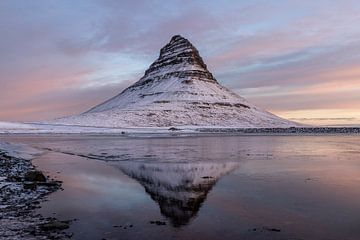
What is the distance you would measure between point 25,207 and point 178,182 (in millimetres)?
8971

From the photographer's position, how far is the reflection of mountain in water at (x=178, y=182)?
1572 cm

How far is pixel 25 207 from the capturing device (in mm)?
15664

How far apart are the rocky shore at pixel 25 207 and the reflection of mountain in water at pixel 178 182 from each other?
13.2ft

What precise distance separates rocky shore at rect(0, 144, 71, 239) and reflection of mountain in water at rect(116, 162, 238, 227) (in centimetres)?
403

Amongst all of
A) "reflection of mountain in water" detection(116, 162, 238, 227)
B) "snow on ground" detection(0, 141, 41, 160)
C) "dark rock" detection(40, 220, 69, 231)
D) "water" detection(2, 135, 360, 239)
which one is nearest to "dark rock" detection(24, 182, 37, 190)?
"water" detection(2, 135, 360, 239)

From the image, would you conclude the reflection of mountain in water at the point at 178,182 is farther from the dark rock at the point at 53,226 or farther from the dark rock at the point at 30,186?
the dark rock at the point at 30,186

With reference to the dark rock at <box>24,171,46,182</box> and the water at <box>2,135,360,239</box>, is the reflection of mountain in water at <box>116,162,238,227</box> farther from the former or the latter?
the dark rock at <box>24,171,46,182</box>

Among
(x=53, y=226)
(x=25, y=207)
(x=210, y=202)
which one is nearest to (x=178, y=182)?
(x=210, y=202)

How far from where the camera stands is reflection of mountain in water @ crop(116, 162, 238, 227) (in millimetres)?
15719

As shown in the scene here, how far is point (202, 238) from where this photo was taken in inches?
470

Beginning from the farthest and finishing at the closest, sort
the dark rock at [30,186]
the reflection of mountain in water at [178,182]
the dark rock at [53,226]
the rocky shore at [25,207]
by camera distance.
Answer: the dark rock at [30,186]
the reflection of mountain in water at [178,182]
the dark rock at [53,226]
the rocky shore at [25,207]

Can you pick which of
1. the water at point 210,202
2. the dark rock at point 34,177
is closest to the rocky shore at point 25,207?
the dark rock at point 34,177

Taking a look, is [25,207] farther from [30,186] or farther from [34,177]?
[34,177]

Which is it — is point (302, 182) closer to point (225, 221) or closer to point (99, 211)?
point (225, 221)
